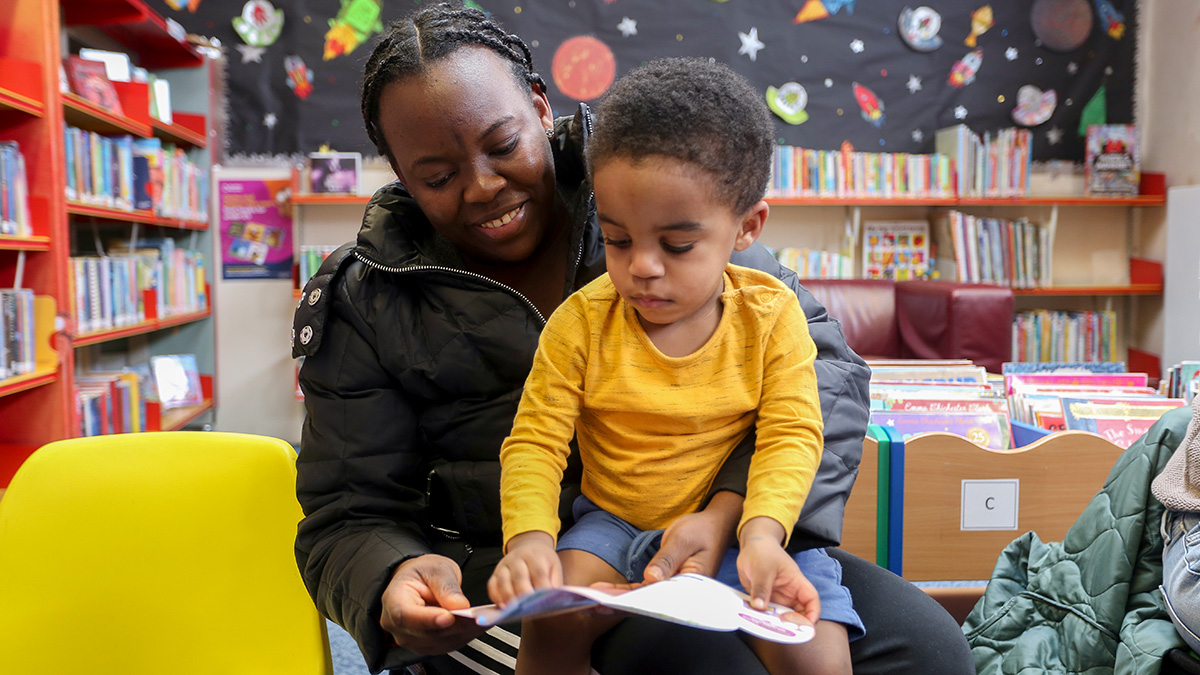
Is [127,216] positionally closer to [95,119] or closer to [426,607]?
[95,119]

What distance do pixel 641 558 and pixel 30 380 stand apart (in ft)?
7.95

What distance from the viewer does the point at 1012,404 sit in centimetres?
200

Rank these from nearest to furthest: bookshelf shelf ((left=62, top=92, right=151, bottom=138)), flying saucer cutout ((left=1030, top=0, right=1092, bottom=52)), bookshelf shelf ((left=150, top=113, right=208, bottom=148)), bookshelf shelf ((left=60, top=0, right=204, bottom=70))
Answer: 1. bookshelf shelf ((left=62, top=92, right=151, bottom=138))
2. bookshelf shelf ((left=60, top=0, right=204, bottom=70))
3. bookshelf shelf ((left=150, top=113, right=208, bottom=148))
4. flying saucer cutout ((left=1030, top=0, right=1092, bottom=52))

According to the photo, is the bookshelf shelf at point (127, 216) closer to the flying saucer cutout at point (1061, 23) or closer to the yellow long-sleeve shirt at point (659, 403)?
the yellow long-sleeve shirt at point (659, 403)

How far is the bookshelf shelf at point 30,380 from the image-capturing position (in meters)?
2.37

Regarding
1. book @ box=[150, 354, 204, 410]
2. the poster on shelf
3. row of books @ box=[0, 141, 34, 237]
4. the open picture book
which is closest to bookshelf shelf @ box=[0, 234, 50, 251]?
row of books @ box=[0, 141, 34, 237]

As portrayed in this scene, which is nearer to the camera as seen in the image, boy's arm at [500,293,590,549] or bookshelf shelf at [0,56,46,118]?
boy's arm at [500,293,590,549]

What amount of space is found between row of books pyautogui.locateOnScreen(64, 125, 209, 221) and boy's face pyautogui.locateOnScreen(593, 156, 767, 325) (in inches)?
106

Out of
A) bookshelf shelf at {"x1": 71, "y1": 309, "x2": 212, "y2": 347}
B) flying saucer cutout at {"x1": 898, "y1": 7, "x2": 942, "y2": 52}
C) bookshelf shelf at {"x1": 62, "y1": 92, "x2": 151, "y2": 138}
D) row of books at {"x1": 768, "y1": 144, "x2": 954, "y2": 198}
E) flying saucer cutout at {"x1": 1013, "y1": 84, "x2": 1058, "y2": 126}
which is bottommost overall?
bookshelf shelf at {"x1": 71, "y1": 309, "x2": 212, "y2": 347}

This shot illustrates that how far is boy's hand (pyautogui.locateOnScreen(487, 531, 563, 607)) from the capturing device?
740 mm

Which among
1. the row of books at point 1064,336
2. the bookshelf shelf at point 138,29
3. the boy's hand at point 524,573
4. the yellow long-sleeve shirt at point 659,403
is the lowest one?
the row of books at point 1064,336

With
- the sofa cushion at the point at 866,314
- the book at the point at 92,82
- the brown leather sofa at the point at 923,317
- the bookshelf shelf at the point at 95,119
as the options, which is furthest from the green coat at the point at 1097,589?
the book at the point at 92,82

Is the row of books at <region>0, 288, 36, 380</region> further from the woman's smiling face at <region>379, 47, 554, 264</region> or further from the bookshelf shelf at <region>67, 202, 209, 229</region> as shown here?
the woman's smiling face at <region>379, 47, 554, 264</region>

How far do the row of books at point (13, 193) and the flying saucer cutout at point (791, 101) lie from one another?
135 inches
